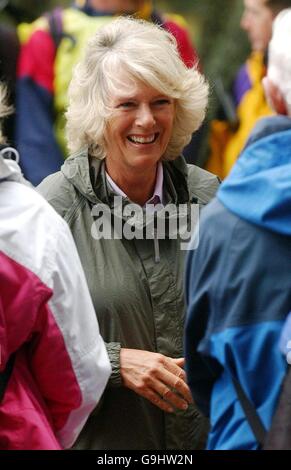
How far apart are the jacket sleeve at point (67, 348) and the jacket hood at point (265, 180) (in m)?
0.52

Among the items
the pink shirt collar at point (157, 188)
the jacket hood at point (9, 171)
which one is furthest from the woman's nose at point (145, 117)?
Result: the jacket hood at point (9, 171)

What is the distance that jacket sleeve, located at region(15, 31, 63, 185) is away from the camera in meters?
6.73

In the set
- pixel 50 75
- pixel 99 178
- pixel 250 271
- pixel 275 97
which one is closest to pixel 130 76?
pixel 99 178

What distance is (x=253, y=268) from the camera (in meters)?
3.48

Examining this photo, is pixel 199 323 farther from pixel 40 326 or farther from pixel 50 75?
pixel 50 75

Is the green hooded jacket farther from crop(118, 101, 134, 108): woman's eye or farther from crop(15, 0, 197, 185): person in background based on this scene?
crop(15, 0, 197, 185): person in background

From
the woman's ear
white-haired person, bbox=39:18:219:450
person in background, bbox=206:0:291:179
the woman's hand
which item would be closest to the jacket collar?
white-haired person, bbox=39:18:219:450

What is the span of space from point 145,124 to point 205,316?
4.40ft

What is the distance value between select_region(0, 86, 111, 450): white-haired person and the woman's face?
905 mm

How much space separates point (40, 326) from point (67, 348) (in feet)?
0.38

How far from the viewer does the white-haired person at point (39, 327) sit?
3.69 meters

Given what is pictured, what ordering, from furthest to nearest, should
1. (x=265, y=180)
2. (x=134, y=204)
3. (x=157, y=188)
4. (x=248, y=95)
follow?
(x=248, y=95) → (x=157, y=188) → (x=134, y=204) → (x=265, y=180)

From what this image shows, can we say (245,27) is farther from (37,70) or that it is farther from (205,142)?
(37,70)

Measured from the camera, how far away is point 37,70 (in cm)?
677
